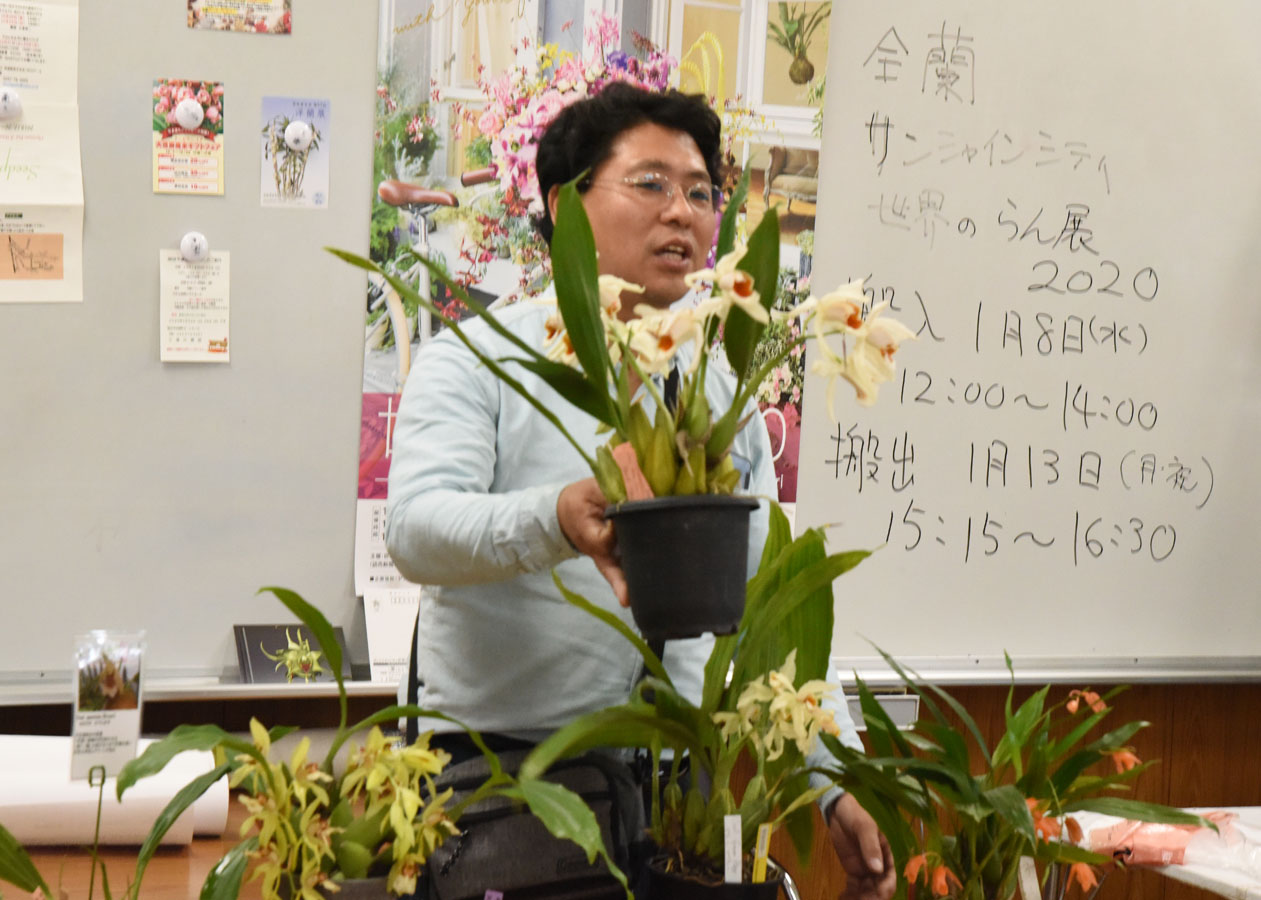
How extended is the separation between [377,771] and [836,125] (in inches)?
66.6

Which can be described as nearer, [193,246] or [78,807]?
[78,807]

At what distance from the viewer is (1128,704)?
2549 millimetres

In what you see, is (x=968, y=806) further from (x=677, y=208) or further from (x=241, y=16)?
(x=241, y=16)

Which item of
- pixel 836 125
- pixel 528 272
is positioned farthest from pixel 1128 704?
pixel 528 272

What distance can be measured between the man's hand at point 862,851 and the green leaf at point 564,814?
45cm

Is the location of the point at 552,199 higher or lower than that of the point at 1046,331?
higher

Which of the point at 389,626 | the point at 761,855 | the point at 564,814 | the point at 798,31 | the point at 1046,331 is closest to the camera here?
the point at 564,814

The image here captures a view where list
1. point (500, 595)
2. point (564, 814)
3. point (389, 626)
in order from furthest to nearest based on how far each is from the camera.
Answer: point (389, 626)
point (500, 595)
point (564, 814)

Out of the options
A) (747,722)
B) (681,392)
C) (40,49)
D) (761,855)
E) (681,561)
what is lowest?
(761,855)

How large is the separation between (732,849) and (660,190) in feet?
2.36

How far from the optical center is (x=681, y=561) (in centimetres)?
90

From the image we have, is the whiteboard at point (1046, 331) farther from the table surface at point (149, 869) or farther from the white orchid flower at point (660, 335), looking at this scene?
the white orchid flower at point (660, 335)

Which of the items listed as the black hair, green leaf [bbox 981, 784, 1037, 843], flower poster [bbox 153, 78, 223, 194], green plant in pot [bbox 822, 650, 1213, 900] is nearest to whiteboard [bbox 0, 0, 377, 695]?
flower poster [bbox 153, 78, 223, 194]

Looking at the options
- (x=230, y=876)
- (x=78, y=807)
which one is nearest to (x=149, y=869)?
(x=78, y=807)
